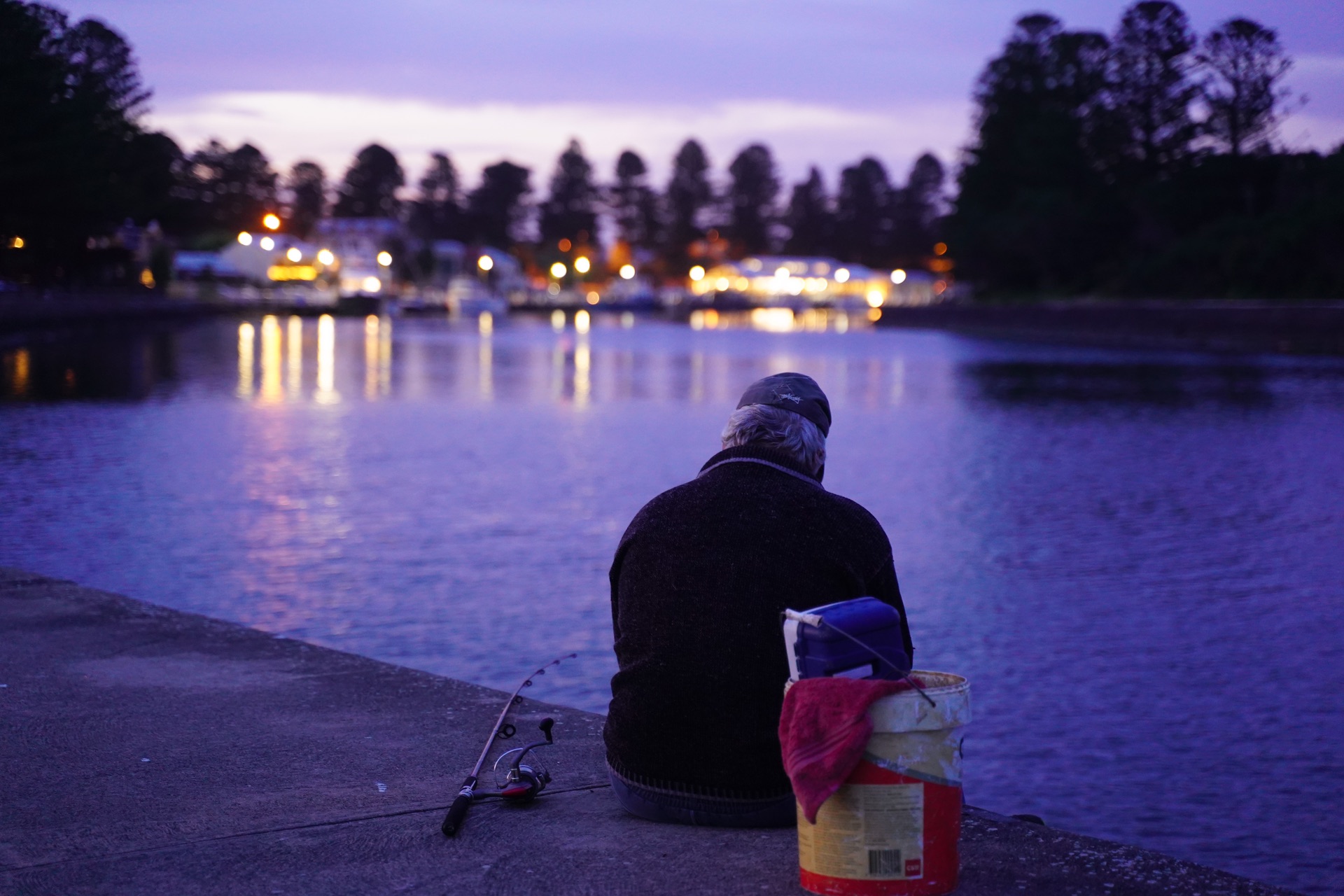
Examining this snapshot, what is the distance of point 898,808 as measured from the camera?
341 centimetres

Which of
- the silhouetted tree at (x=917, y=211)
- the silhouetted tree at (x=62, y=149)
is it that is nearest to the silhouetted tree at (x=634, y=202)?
the silhouetted tree at (x=917, y=211)

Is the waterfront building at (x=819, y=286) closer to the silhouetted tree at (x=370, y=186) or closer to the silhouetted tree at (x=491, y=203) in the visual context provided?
the silhouetted tree at (x=491, y=203)

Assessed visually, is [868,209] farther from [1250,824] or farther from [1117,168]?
[1250,824]

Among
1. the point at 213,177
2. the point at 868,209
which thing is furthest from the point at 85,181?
the point at 868,209

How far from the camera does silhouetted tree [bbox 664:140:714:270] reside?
18962 centimetres

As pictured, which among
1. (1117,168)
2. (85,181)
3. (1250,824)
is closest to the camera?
(1250,824)

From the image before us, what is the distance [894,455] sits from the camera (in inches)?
777

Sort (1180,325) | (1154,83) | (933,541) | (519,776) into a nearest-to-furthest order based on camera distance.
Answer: (519,776) → (933,541) → (1180,325) → (1154,83)

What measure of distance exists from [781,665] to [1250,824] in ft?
11.5

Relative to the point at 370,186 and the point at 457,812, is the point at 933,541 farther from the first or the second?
the point at 370,186

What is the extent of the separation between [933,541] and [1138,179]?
81.2 meters

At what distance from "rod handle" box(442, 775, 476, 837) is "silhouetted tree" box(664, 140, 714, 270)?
614ft

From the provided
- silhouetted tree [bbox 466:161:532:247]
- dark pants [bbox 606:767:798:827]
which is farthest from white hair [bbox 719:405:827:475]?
silhouetted tree [bbox 466:161:532:247]

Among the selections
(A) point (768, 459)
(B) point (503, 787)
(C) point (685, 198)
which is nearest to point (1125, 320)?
(B) point (503, 787)
